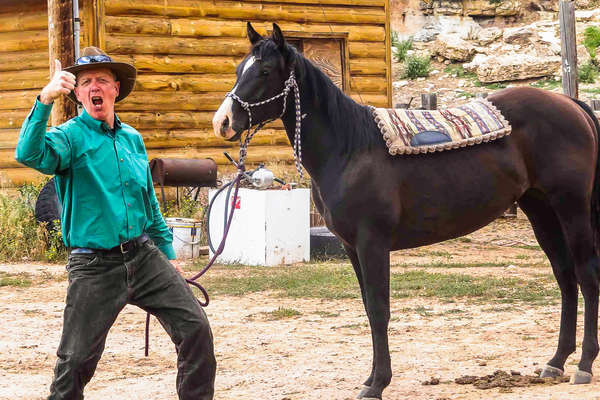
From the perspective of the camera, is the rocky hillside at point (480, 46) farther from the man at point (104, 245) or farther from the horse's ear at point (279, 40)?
the man at point (104, 245)

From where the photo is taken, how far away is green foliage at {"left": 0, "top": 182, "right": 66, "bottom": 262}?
12.0m

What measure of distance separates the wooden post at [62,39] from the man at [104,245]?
7.50 metres

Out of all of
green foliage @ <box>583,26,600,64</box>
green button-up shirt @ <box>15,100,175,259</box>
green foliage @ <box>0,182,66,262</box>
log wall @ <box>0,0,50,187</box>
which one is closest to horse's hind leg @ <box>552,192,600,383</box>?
green button-up shirt @ <box>15,100,175,259</box>

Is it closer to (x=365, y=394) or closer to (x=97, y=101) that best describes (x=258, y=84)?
(x=97, y=101)

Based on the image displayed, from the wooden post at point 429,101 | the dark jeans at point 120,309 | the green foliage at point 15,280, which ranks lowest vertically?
the green foliage at point 15,280

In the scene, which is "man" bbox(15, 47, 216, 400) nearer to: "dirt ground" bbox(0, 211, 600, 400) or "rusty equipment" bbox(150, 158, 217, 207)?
"dirt ground" bbox(0, 211, 600, 400)

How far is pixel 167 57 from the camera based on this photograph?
13.7m

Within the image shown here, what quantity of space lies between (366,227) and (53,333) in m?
3.64

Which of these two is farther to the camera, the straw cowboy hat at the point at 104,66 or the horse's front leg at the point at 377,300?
the horse's front leg at the point at 377,300

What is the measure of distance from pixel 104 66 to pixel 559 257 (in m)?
3.19

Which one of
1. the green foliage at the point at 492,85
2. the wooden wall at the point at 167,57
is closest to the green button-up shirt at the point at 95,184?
the wooden wall at the point at 167,57

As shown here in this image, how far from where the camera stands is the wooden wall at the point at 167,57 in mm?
13328

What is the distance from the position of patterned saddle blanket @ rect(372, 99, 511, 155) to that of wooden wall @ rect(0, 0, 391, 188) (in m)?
8.14

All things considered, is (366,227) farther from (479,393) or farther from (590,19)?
(590,19)
